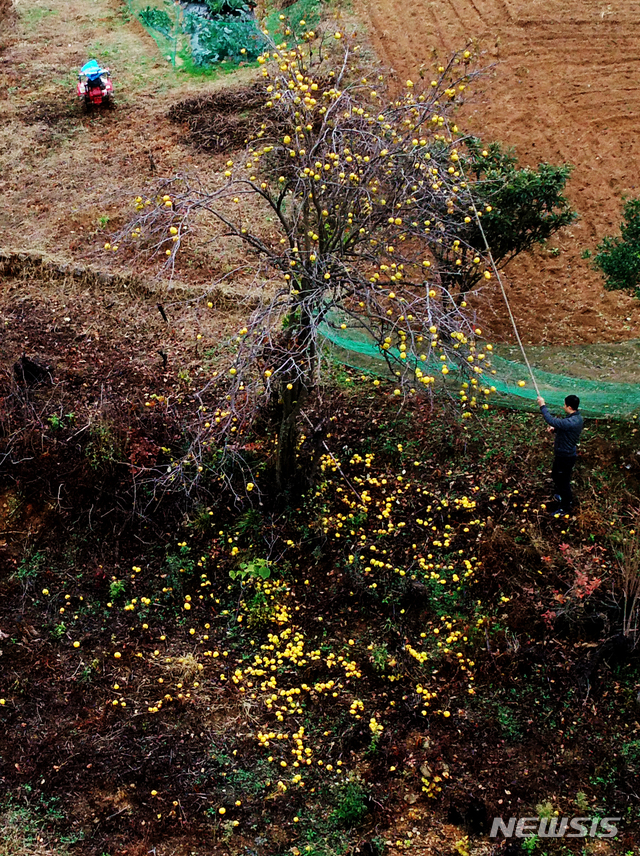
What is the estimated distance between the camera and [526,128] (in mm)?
9898

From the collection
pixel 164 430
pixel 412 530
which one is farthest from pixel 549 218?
pixel 164 430

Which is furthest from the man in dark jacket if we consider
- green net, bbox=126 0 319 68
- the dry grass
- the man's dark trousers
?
green net, bbox=126 0 319 68

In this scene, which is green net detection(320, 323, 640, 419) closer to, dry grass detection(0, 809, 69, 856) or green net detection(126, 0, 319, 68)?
dry grass detection(0, 809, 69, 856)

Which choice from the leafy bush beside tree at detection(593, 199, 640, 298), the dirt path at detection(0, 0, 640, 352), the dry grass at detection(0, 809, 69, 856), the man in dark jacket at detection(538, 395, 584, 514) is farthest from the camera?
the dirt path at detection(0, 0, 640, 352)

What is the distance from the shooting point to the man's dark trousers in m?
5.87

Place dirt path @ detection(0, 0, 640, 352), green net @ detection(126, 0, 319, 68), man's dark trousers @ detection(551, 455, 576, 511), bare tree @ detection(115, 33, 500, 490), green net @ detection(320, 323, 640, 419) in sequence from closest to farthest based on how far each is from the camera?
1. bare tree @ detection(115, 33, 500, 490)
2. man's dark trousers @ detection(551, 455, 576, 511)
3. green net @ detection(320, 323, 640, 419)
4. dirt path @ detection(0, 0, 640, 352)
5. green net @ detection(126, 0, 319, 68)

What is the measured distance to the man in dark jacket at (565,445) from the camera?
5.66 m

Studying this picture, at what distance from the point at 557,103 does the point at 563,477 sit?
657 centimetres

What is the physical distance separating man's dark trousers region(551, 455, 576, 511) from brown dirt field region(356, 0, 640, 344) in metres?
2.21

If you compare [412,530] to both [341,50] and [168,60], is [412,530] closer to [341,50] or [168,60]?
[341,50]

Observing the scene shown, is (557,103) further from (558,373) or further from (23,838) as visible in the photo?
(23,838)

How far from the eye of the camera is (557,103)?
10.2m

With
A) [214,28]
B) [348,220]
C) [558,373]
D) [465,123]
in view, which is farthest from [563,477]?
[214,28]

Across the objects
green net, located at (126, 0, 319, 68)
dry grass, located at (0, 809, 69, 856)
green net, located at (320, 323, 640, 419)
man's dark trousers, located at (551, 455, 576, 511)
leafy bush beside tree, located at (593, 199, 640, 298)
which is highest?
green net, located at (126, 0, 319, 68)
